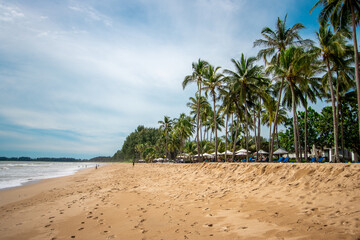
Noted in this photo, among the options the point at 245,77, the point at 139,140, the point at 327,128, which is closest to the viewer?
the point at 245,77

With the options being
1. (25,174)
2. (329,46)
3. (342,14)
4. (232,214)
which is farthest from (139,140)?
(232,214)

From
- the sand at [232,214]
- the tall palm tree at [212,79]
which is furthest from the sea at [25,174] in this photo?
the tall palm tree at [212,79]

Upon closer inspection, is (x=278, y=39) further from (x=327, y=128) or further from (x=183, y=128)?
(x=183, y=128)

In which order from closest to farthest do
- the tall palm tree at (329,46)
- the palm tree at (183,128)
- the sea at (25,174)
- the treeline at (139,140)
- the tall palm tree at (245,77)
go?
the tall palm tree at (329,46), the sea at (25,174), the tall palm tree at (245,77), the palm tree at (183,128), the treeline at (139,140)

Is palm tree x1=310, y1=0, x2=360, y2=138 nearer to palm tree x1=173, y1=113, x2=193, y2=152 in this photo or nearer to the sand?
the sand

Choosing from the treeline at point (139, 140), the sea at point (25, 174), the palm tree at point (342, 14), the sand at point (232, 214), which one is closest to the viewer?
the sand at point (232, 214)

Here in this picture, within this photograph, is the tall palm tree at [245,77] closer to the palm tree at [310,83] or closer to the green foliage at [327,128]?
the palm tree at [310,83]

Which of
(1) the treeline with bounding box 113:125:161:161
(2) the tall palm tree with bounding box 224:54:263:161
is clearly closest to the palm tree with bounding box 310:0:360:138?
(2) the tall palm tree with bounding box 224:54:263:161

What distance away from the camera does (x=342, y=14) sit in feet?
45.0

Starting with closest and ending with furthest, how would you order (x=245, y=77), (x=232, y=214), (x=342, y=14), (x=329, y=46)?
(x=232, y=214), (x=342, y=14), (x=329, y=46), (x=245, y=77)

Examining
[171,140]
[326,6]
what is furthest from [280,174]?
[171,140]

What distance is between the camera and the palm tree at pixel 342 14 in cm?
1310

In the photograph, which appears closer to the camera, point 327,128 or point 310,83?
point 310,83

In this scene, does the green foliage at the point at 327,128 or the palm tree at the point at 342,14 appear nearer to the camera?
the palm tree at the point at 342,14
